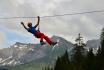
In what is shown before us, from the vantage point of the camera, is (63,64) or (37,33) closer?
(37,33)

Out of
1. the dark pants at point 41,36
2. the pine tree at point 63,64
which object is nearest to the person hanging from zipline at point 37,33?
the dark pants at point 41,36

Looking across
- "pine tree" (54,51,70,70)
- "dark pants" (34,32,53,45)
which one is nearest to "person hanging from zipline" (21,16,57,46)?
"dark pants" (34,32,53,45)

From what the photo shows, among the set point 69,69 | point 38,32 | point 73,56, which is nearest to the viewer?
point 38,32

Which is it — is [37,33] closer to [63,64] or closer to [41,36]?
[41,36]

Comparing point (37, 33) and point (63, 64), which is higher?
point (37, 33)

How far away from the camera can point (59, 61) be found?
14488 centimetres

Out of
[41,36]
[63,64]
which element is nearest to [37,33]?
[41,36]

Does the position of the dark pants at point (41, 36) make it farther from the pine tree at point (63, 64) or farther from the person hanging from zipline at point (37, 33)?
the pine tree at point (63, 64)

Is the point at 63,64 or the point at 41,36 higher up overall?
the point at 41,36

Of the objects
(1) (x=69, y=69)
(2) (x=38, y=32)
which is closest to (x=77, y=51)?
(1) (x=69, y=69)

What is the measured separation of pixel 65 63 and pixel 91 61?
18.7m

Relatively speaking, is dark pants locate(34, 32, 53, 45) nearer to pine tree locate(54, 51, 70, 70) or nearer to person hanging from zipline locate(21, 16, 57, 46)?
person hanging from zipline locate(21, 16, 57, 46)

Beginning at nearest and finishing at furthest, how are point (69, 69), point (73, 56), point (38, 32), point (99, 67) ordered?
1. point (38, 32)
2. point (99, 67)
3. point (69, 69)
4. point (73, 56)

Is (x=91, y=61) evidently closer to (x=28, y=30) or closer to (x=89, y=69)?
(x=89, y=69)
